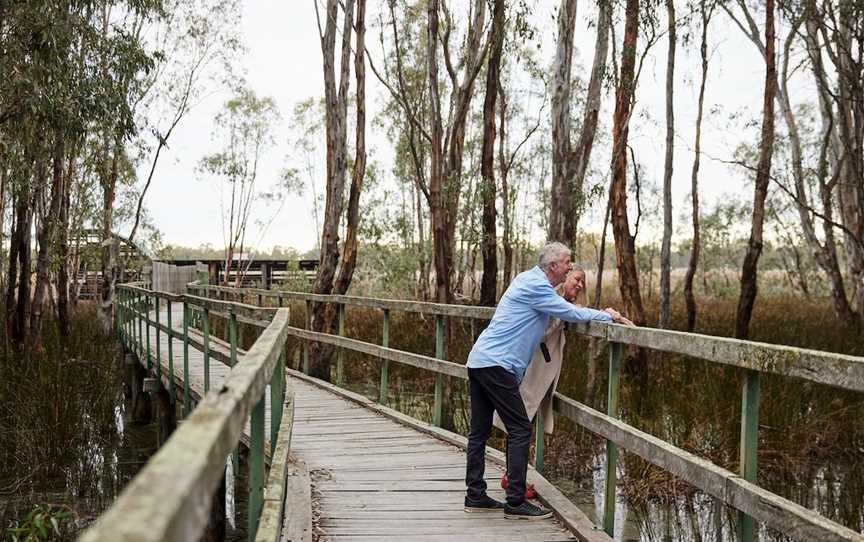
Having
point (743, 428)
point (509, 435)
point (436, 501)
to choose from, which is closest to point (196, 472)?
point (743, 428)

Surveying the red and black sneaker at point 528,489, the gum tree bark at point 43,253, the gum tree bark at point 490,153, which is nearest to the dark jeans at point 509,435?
the red and black sneaker at point 528,489

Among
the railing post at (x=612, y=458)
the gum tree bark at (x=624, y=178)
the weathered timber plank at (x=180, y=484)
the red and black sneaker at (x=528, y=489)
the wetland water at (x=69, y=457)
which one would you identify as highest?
the gum tree bark at (x=624, y=178)

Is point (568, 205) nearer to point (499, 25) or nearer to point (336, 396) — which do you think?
point (499, 25)

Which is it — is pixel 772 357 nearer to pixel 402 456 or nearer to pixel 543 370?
pixel 543 370

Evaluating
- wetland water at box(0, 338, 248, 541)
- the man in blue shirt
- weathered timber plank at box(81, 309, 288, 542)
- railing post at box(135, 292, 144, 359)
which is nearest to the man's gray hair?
the man in blue shirt

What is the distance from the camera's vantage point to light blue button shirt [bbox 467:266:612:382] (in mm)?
4801

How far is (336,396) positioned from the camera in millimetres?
9438

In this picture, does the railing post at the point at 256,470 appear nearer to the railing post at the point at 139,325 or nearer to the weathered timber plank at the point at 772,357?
the weathered timber plank at the point at 772,357

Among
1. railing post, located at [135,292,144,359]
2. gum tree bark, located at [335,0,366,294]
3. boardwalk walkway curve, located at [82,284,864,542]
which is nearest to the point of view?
boardwalk walkway curve, located at [82,284,864,542]

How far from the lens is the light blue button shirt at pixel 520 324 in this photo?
15.8 feet

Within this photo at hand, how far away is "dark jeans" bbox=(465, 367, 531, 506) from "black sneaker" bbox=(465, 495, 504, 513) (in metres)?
0.03

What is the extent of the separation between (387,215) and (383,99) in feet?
16.3

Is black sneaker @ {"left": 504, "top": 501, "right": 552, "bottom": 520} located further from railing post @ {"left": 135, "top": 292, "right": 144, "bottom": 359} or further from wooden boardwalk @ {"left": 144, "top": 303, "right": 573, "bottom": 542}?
railing post @ {"left": 135, "top": 292, "right": 144, "bottom": 359}

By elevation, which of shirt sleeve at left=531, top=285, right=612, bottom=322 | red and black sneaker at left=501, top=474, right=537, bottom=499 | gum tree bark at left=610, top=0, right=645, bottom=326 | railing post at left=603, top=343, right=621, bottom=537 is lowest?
red and black sneaker at left=501, top=474, right=537, bottom=499
